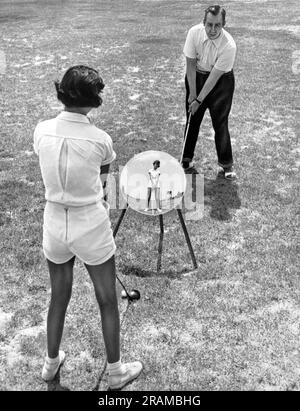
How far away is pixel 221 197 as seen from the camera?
583 centimetres

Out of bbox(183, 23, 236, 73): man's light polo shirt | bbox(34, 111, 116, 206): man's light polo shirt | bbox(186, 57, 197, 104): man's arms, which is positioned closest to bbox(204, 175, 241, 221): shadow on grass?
bbox(186, 57, 197, 104): man's arms

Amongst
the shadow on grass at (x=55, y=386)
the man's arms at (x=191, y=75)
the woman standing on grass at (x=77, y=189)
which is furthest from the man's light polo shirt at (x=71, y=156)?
the man's arms at (x=191, y=75)

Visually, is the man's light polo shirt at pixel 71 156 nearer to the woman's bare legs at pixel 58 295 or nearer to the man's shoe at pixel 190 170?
the woman's bare legs at pixel 58 295

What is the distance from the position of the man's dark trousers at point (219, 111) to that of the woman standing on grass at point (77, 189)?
325cm

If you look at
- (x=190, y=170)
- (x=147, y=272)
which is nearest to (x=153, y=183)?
(x=147, y=272)

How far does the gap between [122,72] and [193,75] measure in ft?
A: 19.1

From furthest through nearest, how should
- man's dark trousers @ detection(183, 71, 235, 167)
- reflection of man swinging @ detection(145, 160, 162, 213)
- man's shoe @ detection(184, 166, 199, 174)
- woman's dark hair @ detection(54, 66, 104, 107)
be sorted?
1. man's shoe @ detection(184, 166, 199, 174)
2. man's dark trousers @ detection(183, 71, 235, 167)
3. reflection of man swinging @ detection(145, 160, 162, 213)
4. woman's dark hair @ detection(54, 66, 104, 107)

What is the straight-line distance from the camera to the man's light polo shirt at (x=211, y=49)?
17.9 feet

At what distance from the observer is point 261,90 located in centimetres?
989

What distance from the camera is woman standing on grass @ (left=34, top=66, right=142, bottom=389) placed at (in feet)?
8.68

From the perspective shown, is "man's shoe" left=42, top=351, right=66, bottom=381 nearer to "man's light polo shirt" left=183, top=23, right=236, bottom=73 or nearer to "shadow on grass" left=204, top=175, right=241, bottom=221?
"shadow on grass" left=204, top=175, right=241, bottom=221

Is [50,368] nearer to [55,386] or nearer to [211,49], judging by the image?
[55,386]

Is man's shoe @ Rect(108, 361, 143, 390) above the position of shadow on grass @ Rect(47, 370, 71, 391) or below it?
above

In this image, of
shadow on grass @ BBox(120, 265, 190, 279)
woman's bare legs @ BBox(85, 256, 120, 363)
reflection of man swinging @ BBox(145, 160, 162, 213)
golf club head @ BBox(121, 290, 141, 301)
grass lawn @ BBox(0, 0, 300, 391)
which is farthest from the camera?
shadow on grass @ BBox(120, 265, 190, 279)
